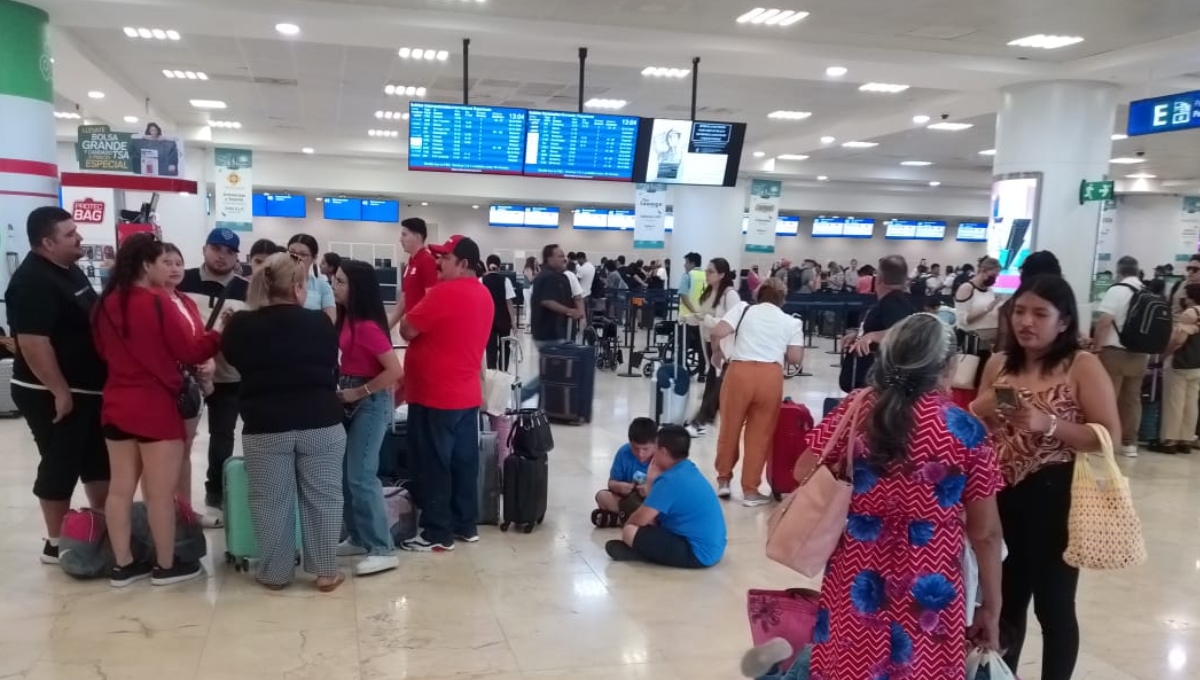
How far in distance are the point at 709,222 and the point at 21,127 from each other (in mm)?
13047

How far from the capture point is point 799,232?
91.1ft

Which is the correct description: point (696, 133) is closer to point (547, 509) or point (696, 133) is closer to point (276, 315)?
point (547, 509)

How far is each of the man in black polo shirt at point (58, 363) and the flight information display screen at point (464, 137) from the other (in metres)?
4.79

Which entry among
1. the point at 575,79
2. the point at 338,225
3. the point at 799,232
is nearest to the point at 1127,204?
the point at 799,232

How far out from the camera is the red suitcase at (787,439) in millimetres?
5812

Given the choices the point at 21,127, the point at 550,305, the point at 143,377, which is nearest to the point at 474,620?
the point at 143,377

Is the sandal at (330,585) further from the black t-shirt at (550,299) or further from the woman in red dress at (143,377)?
the black t-shirt at (550,299)

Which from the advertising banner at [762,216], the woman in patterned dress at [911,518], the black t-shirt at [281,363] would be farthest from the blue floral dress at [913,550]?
the advertising banner at [762,216]

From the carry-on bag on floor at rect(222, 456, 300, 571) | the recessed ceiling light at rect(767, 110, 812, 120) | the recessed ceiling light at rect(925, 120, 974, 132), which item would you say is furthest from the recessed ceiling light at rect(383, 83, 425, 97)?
the carry-on bag on floor at rect(222, 456, 300, 571)

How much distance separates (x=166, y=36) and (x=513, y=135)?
385cm

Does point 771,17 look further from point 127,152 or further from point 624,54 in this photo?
point 127,152

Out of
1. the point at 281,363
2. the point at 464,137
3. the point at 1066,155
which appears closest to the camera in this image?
the point at 281,363

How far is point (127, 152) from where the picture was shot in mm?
9383

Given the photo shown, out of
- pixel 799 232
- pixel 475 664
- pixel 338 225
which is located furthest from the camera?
pixel 799 232
